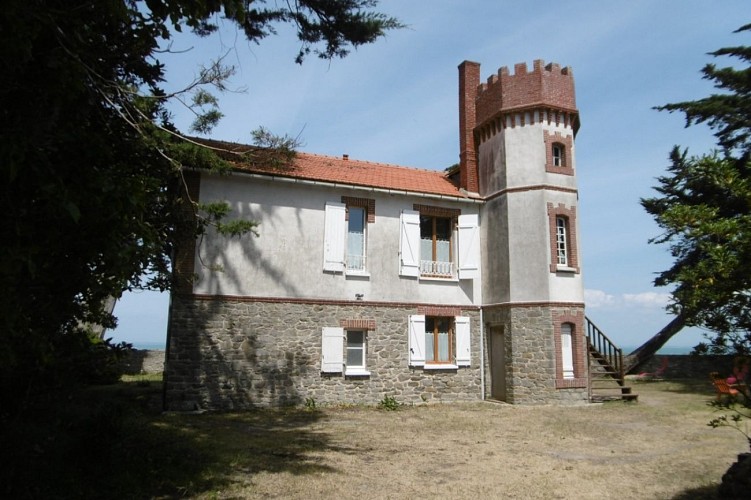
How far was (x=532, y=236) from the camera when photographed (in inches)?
543

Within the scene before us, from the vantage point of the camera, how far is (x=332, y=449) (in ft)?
26.4

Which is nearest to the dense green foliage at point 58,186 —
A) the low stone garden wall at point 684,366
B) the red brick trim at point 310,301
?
the red brick trim at point 310,301

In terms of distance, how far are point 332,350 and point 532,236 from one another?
609 centimetres

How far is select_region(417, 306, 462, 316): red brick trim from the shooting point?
1391 cm

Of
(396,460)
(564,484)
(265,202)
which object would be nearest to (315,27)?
(265,202)

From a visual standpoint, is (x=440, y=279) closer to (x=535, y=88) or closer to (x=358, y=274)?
(x=358, y=274)

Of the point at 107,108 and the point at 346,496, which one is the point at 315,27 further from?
the point at 346,496

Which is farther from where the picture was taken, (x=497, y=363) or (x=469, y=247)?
(x=469, y=247)

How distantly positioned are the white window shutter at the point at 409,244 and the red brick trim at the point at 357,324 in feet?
5.19

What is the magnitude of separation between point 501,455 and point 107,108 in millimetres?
7216

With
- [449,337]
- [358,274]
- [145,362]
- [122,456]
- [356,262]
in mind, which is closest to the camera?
[122,456]

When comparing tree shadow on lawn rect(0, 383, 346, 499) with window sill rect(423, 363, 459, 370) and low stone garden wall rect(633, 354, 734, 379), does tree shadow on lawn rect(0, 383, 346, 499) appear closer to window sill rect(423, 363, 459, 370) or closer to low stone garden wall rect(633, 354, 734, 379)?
window sill rect(423, 363, 459, 370)

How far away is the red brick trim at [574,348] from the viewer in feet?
42.7

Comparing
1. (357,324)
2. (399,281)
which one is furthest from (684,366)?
(357,324)
